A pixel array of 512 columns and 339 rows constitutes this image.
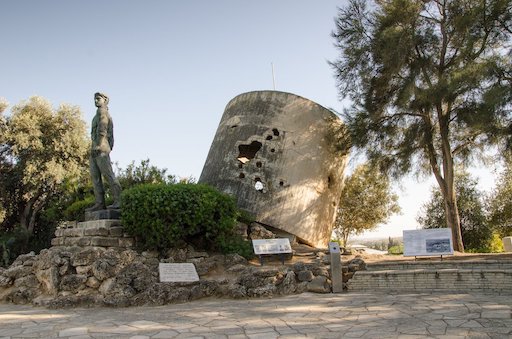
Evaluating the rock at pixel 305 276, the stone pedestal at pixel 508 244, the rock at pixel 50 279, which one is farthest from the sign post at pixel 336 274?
the stone pedestal at pixel 508 244

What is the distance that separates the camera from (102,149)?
915cm

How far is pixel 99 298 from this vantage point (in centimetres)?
721

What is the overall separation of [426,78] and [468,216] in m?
7.35

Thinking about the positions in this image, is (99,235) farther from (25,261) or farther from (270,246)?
(270,246)

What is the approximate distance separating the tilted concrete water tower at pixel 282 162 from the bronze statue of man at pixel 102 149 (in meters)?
3.02

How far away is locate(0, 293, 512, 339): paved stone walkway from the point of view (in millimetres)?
4727

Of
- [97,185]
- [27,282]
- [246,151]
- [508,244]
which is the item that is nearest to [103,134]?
[97,185]

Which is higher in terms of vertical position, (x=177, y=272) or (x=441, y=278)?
(x=177, y=272)

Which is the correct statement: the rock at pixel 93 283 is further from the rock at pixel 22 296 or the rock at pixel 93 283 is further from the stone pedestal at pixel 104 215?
the stone pedestal at pixel 104 215

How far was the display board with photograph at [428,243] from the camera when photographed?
30.9ft

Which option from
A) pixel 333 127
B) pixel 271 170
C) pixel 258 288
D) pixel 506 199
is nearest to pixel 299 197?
pixel 271 170

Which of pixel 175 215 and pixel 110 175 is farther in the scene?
pixel 110 175

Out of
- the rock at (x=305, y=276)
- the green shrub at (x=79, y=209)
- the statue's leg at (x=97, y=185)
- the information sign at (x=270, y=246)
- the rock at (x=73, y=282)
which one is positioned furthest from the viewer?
the green shrub at (x=79, y=209)

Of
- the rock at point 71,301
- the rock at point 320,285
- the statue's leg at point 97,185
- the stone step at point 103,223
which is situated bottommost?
the rock at point 71,301
